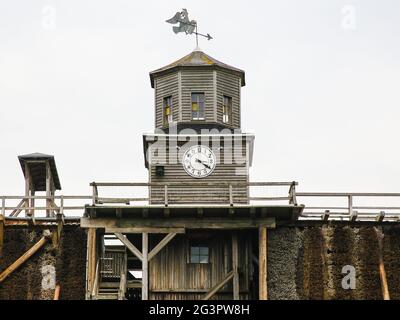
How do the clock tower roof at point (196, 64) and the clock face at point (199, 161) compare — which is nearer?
the clock face at point (199, 161)

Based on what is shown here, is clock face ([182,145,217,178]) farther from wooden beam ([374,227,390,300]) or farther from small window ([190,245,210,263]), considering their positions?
wooden beam ([374,227,390,300])

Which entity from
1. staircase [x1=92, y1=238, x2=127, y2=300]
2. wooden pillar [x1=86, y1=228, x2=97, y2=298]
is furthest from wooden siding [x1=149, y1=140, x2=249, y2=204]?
staircase [x1=92, y1=238, x2=127, y2=300]

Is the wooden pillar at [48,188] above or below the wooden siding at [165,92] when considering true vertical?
below

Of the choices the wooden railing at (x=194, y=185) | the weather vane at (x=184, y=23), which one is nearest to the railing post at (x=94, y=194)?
the wooden railing at (x=194, y=185)

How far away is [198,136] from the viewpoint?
4853cm

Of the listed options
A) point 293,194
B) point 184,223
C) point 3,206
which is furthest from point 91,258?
point 293,194

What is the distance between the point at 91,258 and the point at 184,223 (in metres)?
3.82

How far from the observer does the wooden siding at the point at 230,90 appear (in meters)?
49.6

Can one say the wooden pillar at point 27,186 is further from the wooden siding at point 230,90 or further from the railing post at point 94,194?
the wooden siding at point 230,90

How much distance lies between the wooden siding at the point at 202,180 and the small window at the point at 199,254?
1.82 metres

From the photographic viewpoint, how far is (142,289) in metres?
45.4

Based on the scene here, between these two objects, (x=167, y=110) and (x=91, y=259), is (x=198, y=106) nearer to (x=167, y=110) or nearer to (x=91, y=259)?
(x=167, y=110)
